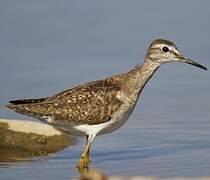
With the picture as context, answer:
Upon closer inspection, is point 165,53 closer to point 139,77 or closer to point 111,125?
point 139,77

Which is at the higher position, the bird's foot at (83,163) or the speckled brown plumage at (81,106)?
the speckled brown plumage at (81,106)

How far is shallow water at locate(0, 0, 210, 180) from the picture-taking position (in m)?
12.8

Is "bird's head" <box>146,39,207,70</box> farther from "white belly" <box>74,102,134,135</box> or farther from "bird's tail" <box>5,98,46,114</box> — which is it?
"bird's tail" <box>5,98,46,114</box>

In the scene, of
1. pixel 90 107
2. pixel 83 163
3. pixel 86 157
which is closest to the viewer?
pixel 83 163

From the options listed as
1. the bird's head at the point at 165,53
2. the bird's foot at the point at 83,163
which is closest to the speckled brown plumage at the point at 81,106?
the bird's foot at the point at 83,163

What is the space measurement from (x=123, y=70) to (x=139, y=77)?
2.94m

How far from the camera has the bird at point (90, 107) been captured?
12820mm

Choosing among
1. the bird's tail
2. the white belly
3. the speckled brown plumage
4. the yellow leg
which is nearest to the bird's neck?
the speckled brown plumage

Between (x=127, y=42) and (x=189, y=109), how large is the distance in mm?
2825

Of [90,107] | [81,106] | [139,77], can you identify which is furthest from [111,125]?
[139,77]

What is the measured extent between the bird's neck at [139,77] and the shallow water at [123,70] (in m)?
0.93

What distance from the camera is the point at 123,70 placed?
53.2 feet

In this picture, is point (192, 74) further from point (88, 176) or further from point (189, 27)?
point (88, 176)

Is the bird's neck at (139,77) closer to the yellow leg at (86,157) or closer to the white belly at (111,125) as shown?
the white belly at (111,125)
